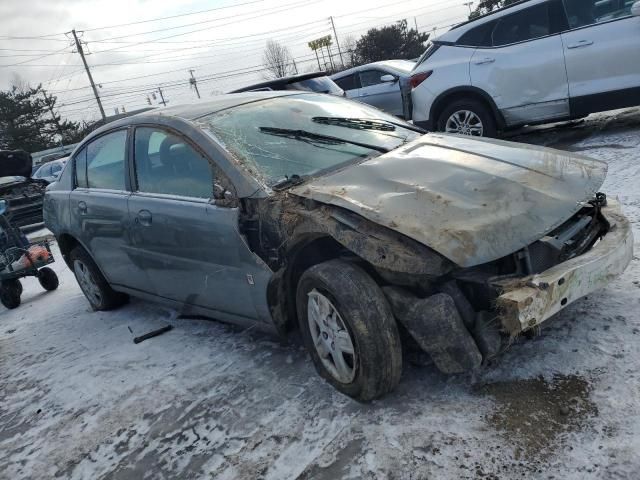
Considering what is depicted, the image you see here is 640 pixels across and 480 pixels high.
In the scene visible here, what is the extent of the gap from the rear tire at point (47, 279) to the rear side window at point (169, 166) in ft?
11.0

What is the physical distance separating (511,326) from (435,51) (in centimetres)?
611

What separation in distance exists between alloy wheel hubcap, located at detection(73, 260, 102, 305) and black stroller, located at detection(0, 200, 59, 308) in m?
1.30

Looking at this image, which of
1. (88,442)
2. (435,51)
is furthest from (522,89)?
(88,442)

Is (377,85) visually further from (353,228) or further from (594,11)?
(353,228)

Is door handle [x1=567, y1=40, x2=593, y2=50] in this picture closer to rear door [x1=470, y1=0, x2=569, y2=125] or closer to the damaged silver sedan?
rear door [x1=470, y1=0, x2=569, y2=125]

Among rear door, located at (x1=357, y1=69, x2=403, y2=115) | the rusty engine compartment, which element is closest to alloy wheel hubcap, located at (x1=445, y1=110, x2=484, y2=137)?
rear door, located at (x1=357, y1=69, x2=403, y2=115)

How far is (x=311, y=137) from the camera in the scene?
355 centimetres

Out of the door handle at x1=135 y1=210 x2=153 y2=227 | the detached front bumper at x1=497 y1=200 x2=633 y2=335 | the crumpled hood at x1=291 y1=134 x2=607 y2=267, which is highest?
the door handle at x1=135 y1=210 x2=153 y2=227

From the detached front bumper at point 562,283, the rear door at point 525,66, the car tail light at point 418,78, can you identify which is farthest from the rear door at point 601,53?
the detached front bumper at point 562,283

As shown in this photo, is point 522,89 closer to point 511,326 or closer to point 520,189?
point 520,189

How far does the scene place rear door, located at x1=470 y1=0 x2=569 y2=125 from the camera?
6.62 m

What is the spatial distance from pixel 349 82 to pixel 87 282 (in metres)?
7.66

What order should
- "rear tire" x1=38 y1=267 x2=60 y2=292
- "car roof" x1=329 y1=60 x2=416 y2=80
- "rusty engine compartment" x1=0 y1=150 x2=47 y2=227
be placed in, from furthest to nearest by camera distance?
1. "rusty engine compartment" x1=0 y1=150 x2=47 y2=227
2. "car roof" x1=329 y1=60 x2=416 y2=80
3. "rear tire" x1=38 y1=267 x2=60 y2=292

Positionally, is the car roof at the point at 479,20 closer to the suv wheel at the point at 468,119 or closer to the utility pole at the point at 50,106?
the suv wheel at the point at 468,119
